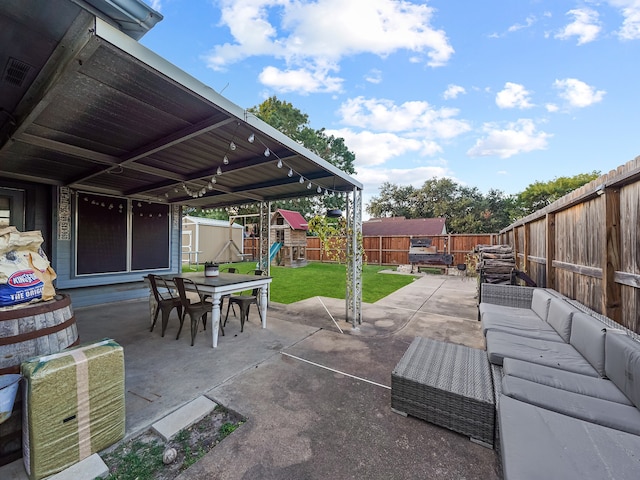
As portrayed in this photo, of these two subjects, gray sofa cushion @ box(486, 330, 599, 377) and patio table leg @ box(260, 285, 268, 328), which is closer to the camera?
gray sofa cushion @ box(486, 330, 599, 377)

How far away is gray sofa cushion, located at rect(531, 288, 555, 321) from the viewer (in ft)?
10.9

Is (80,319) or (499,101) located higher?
(499,101)

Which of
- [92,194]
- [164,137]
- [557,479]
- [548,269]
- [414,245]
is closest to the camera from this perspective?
[557,479]

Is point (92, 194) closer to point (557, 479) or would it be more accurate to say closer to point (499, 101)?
point (557, 479)

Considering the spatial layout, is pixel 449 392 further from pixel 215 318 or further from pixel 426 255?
pixel 426 255

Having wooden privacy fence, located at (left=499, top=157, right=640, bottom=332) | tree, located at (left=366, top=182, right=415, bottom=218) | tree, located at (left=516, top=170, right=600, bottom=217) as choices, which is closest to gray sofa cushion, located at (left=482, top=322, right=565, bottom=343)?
wooden privacy fence, located at (left=499, top=157, right=640, bottom=332)

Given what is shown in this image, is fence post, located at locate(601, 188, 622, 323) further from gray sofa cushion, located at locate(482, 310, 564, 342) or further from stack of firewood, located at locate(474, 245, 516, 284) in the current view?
stack of firewood, located at locate(474, 245, 516, 284)

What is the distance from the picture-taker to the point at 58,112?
8.11 feet

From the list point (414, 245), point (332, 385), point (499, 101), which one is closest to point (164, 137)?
point (332, 385)

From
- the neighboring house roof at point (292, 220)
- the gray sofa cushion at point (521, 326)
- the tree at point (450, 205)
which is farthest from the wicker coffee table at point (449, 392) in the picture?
the tree at point (450, 205)

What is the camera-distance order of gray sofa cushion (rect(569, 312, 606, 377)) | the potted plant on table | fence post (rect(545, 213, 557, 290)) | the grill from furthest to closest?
1. the grill
2. the potted plant on table
3. fence post (rect(545, 213, 557, 290))
4. gray sofa cushion (rect(569, 312, 606, 377))

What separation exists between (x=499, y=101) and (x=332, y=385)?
9593 millimetres

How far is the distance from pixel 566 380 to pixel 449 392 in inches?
32.9

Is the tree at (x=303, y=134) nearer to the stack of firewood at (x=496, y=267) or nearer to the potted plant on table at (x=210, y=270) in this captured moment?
the stack of firewood at (x=496, y=267)
